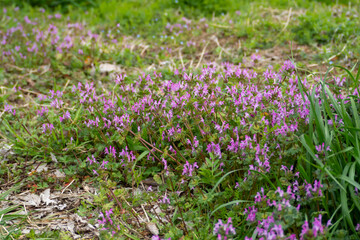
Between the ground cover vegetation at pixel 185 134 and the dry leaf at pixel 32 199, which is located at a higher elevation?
the ground cover vegetation at pixel 185 134

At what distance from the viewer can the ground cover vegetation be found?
8.38 ft

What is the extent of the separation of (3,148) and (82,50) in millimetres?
2694

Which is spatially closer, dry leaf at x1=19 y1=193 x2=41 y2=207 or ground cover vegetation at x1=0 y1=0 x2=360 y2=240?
ground cover vegetation at x1=0 y1=0 x2=360 y2=240

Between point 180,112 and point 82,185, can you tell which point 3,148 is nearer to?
point 82,185

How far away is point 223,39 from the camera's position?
6754mm

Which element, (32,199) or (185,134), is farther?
(32,199)

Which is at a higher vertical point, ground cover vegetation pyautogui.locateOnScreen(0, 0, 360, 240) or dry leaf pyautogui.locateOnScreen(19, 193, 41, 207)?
ground cover vegetation pyautogui.locateOnScreen(0, 0, 360, 240)

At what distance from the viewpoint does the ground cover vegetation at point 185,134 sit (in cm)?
255

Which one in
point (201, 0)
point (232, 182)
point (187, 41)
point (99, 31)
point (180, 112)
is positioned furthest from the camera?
point (201, 0)

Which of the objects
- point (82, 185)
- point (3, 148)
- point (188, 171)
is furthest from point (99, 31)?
point (188, 171)

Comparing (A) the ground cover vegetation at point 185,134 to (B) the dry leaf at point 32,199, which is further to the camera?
(B) the dry leaf at point 32,199

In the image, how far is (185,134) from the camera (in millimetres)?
3188

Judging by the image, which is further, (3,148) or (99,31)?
(99,31)

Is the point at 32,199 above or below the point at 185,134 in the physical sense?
below
